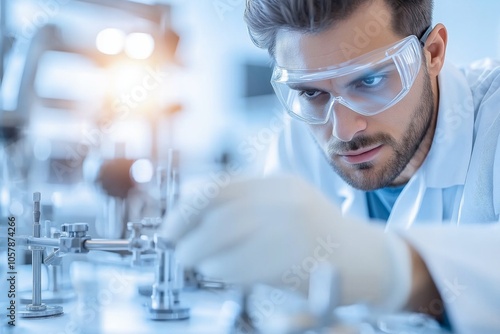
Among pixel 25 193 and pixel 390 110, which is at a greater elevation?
pixel 390 110

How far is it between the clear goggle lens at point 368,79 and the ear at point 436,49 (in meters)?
0.17

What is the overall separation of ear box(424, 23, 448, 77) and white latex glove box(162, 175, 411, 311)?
0.67 meters

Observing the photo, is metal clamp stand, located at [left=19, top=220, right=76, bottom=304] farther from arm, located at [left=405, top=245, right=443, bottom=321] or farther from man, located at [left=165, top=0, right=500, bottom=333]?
arm, located at [left=405, top=245, right=443, bottom=321]

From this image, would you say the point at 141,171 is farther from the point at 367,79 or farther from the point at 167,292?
the point at 367,79

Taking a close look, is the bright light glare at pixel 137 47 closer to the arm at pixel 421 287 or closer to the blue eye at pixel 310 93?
the blue eye at pixel 310 93

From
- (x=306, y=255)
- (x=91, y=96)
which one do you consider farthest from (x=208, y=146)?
(x=306, y=255)

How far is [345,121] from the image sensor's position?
121 cm

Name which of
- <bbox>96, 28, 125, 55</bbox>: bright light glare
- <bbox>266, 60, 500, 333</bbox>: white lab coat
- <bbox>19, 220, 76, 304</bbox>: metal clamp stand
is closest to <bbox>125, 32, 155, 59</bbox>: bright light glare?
<bbox>96, 28, 125, 55</bbox>: bright light glare

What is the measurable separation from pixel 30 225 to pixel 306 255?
25.8 inches

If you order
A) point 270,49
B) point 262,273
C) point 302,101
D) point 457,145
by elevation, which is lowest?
point 262,273

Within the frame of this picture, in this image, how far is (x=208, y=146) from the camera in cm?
183

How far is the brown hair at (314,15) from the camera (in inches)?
46.9

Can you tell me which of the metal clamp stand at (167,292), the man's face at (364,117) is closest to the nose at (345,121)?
the man's face at (364,117)

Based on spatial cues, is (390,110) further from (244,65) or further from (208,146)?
(244,65)
